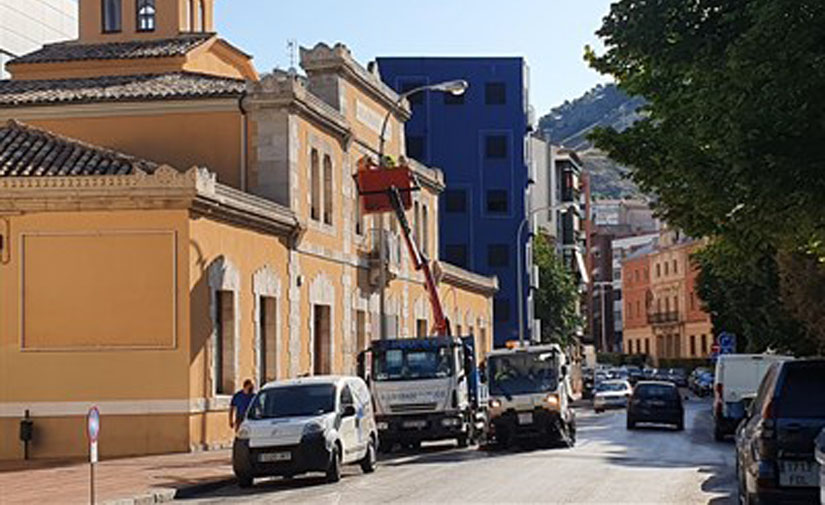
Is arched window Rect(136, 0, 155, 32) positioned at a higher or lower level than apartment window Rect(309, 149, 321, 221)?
higher

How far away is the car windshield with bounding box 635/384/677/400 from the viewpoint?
45250 millimetres

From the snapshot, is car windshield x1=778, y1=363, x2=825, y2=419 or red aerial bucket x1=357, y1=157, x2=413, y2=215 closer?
car windshield x1=778, y1=363, x2=825, y2=419

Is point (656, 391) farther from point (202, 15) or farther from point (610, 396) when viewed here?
point (610, 396)

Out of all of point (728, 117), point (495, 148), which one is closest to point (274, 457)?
point (728, 117)

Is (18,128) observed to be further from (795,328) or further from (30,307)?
(795,328)

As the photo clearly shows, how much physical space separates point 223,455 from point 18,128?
10213mm

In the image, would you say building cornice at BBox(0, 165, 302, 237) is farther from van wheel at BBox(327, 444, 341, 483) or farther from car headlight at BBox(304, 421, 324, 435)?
van wheel at BBox(327, 444, 341, 483)

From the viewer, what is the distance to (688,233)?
2358cm

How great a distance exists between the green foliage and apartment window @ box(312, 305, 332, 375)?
17.3 metres

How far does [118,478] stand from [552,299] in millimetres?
69863

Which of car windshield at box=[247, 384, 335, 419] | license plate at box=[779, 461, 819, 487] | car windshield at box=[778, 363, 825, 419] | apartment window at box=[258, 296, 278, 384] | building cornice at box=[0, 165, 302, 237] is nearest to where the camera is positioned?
license plate at box=[779, 461, 819, 487]

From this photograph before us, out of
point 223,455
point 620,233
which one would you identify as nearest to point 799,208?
point 223,455

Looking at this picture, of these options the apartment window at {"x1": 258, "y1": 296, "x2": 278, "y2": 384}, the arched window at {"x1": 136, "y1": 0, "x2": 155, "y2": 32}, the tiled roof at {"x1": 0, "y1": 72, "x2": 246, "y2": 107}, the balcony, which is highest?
the arched window at {"x1": 136, "y1": 0, "x2": 155, "y2": 32}

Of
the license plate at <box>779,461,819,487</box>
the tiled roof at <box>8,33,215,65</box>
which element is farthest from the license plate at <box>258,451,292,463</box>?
the tiled roof at <box>8,33,215,65</box>
